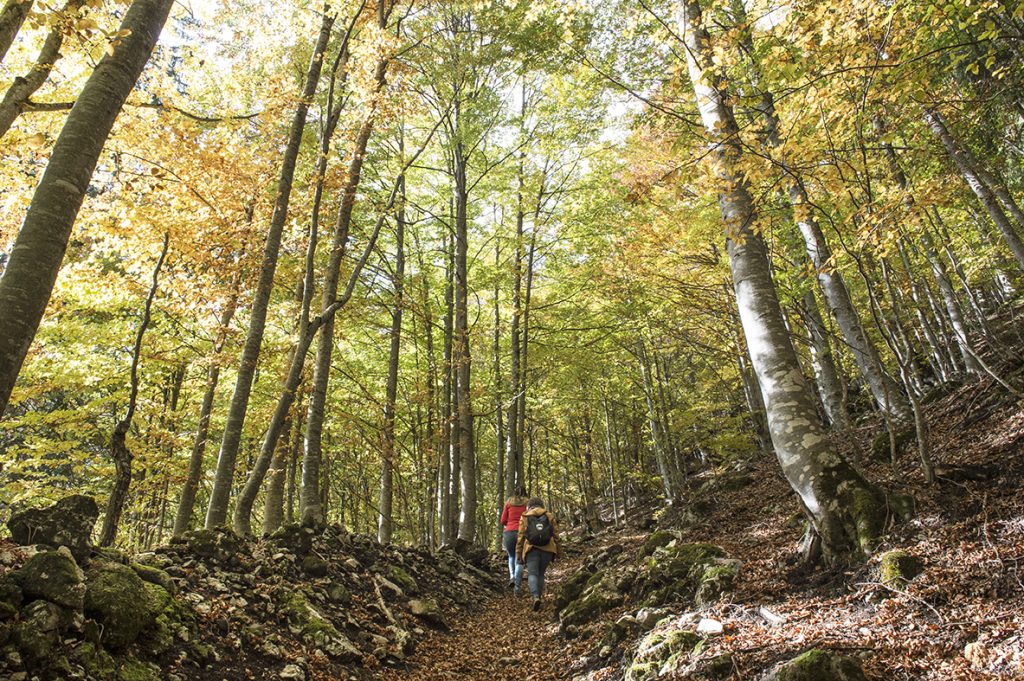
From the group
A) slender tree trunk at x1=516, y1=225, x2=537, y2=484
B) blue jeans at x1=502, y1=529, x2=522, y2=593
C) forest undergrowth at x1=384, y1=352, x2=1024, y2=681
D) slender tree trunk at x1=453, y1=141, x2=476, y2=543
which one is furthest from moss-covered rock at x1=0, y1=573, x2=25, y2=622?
slender tree trunk at x1=516, y1=225, x2=537, y2=484

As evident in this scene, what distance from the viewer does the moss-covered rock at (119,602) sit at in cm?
338

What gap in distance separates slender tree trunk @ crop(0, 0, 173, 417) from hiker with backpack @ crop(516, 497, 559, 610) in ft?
22.8

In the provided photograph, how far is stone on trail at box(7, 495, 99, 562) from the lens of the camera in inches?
149

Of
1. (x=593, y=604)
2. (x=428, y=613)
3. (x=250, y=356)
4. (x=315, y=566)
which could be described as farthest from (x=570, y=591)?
(x=250, y=356)

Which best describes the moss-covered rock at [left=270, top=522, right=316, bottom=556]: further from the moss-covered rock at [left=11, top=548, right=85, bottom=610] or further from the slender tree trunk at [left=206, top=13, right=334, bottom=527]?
the moss-covered rock at [left=11, top=548, right=85, bottom=610]

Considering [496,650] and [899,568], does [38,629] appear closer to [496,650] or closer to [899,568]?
[496,650]

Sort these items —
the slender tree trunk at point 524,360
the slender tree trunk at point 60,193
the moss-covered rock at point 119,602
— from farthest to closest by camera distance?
the slender tree trunk at point 524,360, the moss-covered rock at point 119,602, the slender tree trunk at point 60,193

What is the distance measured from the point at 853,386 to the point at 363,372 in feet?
50.8

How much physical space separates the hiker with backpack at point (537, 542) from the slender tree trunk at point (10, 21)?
818 centimetres

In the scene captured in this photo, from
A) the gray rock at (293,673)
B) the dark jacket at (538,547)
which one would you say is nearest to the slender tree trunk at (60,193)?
the gray rock at (293,673)

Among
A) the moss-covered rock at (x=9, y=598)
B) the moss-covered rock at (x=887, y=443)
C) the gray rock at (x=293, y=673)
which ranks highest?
the moss-covered rock at (x=887, y=443)

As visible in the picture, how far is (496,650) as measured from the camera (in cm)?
641

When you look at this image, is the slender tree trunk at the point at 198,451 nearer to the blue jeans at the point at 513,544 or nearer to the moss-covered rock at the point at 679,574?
the blue jeans at the point at 513,544

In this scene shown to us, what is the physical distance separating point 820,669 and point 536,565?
245 inches
